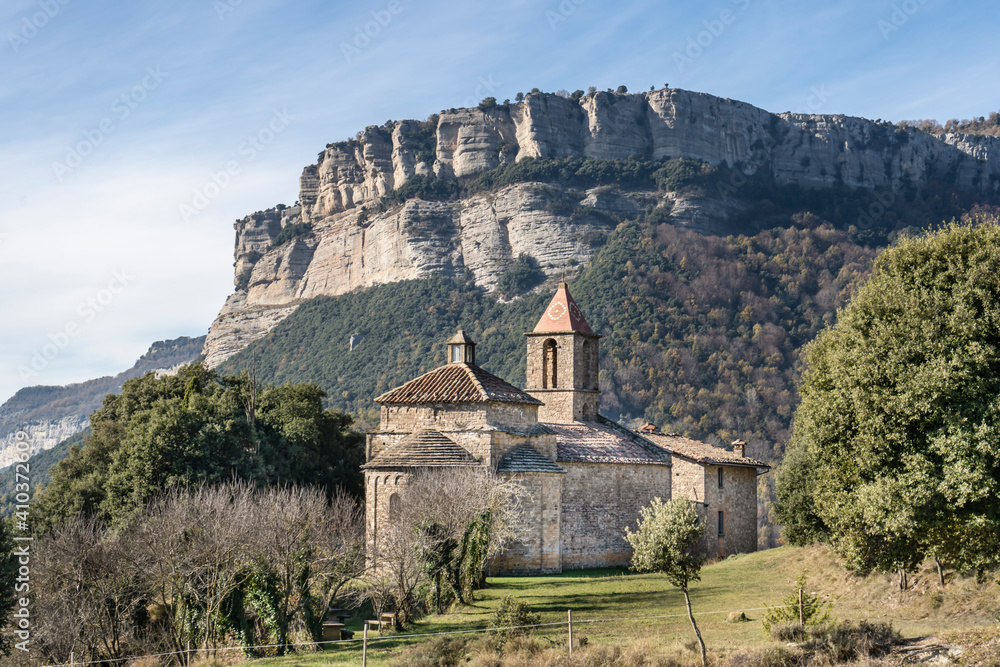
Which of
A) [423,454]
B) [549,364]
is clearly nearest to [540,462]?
[423,454]

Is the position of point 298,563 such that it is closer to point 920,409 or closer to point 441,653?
point 441,653

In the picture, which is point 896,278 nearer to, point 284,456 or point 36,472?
point 284,456

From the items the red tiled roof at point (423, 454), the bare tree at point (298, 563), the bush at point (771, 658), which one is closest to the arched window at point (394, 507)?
the red tiled roof at point (423, 454)

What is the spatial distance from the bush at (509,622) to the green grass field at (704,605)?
466mm

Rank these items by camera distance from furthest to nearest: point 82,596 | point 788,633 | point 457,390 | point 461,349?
point 461,349
point 457,390
point 82,596
point 788,633

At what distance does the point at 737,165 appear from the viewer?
463ft

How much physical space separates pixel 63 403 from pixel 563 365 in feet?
532

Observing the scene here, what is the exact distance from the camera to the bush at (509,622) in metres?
20.2

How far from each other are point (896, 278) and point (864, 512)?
4.99m

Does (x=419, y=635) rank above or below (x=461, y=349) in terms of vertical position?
below

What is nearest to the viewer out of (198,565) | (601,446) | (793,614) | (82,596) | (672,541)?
(672,541)

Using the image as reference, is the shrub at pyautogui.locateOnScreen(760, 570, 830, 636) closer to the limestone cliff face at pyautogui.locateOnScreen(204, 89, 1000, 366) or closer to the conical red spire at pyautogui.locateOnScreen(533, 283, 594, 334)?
the conical red spire at pyautogui.locateOnScreen(533, 283, 594, 334)

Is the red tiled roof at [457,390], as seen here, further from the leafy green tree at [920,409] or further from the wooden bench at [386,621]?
the leafy green tree at [920,409]

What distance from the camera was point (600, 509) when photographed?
36.2 metres
